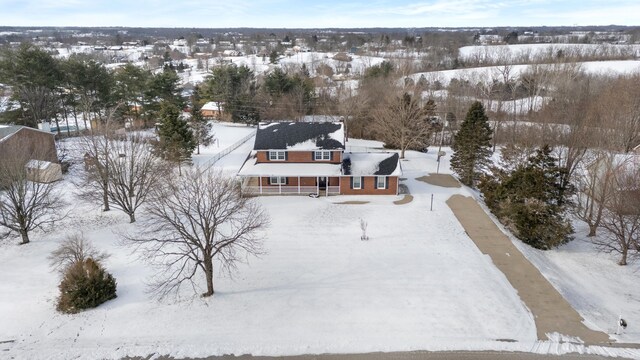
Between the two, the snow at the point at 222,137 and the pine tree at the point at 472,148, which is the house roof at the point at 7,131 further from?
the pine tree at the point at 472,148

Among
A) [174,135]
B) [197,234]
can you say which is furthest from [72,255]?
[174,135]

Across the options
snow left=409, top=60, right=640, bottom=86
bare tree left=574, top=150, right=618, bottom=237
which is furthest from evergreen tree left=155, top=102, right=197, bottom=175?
snow left=409, top=60, right=640, bottom=86

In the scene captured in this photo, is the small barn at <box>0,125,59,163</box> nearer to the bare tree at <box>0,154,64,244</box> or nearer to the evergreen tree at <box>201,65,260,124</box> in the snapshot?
the bare tree at <box>0,154,64,244</box>

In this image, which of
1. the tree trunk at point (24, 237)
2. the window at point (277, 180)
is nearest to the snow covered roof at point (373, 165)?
the window at point (277, 180)

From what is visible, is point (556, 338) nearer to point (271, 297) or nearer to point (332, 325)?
point (332, 325)

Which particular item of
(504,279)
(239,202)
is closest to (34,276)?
(239,202)

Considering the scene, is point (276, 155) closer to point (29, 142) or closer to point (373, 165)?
point (373, 165)
